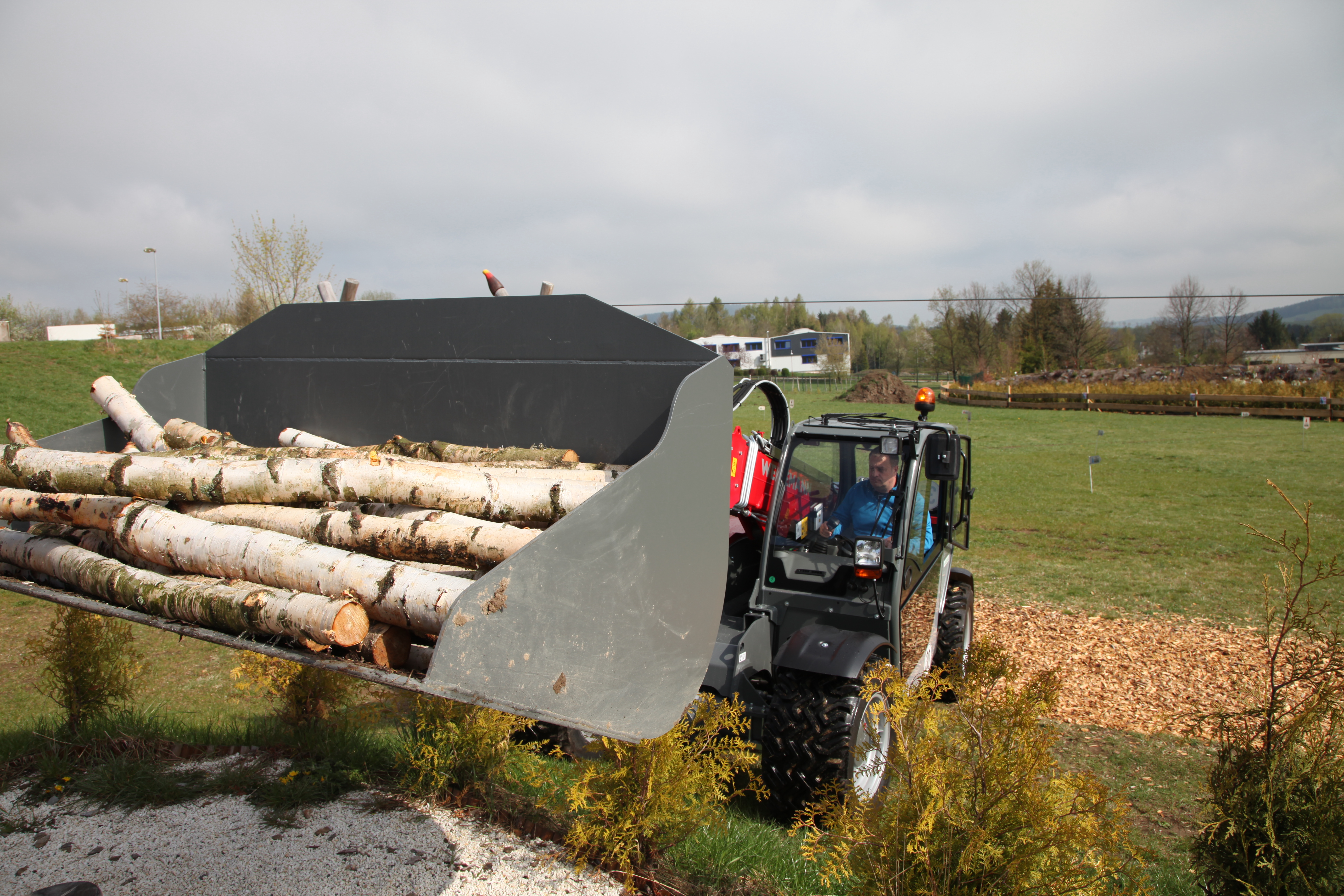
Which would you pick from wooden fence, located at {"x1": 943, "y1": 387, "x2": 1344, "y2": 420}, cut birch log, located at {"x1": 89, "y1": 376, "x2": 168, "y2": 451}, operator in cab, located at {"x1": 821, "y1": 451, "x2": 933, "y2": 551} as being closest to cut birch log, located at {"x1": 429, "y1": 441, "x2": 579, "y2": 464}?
cut birch log, located at {"x1": 89, "y1": 376, "x2": 168, "y2": 451}

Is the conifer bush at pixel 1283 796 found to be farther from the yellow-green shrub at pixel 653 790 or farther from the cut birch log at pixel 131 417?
the cut birch log at pixel 131 417

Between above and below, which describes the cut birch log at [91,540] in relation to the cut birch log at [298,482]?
below

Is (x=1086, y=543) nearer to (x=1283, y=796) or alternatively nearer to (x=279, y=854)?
(x=1283, y=796)

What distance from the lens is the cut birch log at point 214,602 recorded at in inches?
92.9

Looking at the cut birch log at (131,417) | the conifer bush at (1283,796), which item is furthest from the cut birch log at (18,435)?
the conifer bush at (1283,796)

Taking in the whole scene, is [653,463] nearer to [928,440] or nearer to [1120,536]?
[928,440]

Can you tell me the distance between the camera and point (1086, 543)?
11188mm

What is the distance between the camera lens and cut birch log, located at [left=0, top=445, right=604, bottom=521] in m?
3.06

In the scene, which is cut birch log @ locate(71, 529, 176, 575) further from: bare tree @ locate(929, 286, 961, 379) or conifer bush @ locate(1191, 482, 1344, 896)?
bare tree @ locate(929, 286, 961, 379)

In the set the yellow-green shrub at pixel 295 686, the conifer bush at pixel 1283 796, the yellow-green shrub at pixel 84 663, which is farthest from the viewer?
the yellow-green shrub at pixel 84 663

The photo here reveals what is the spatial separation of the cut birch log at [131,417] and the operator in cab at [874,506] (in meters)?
3.82

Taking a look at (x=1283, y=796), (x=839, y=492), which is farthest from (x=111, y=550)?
(x=1283, y=796)

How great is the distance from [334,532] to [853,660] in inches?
99.8

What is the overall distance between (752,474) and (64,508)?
3713 mm
